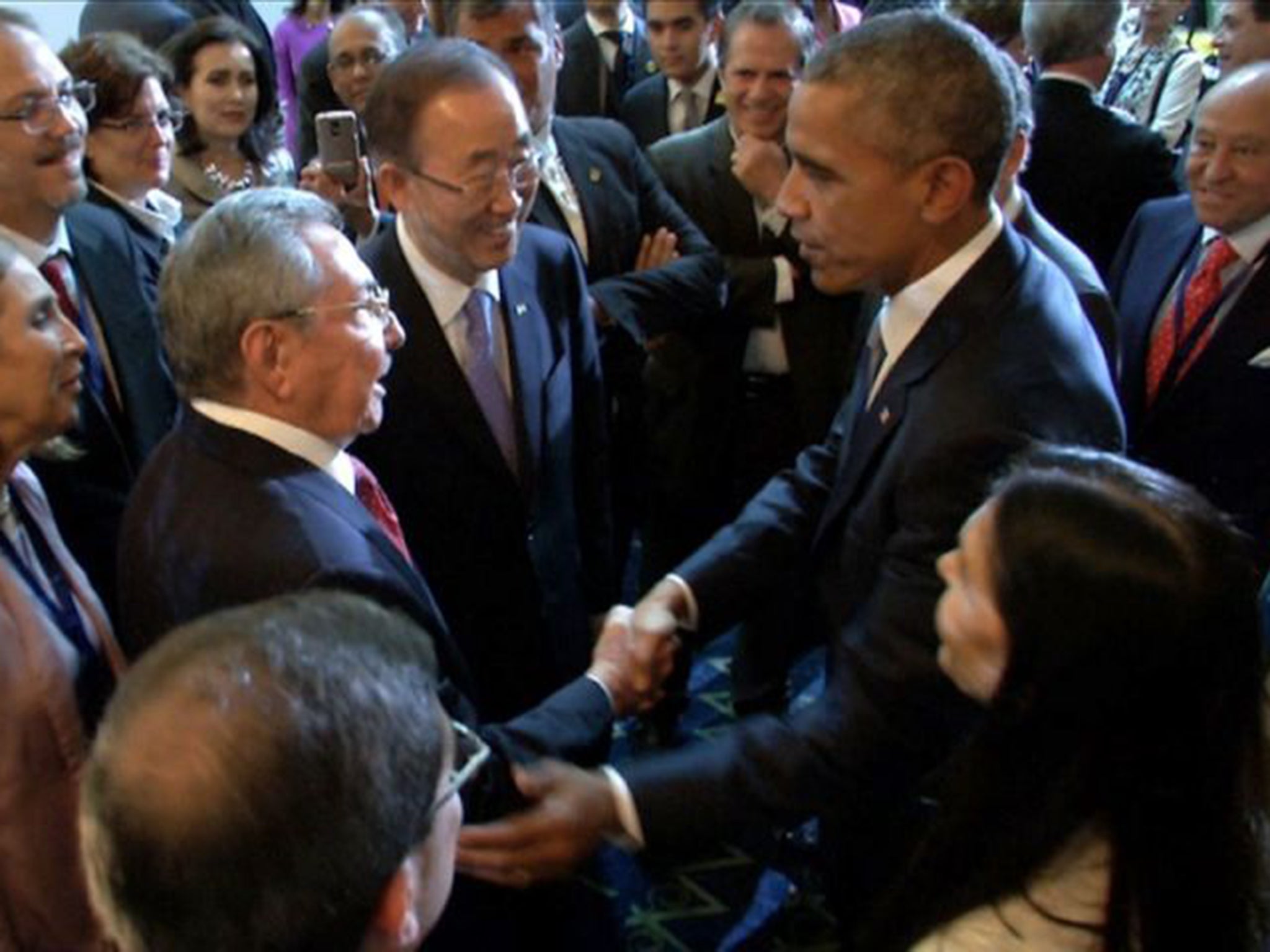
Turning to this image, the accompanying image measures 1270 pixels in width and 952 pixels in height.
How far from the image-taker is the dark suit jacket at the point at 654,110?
13.1ft

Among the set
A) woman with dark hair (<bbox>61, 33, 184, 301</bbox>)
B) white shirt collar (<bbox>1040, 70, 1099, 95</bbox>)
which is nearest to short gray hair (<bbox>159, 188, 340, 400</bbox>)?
woman with dark hair (<bbox>61, 33, 184, 301</bbox>)

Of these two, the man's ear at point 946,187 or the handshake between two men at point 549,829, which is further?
the man's ear at point 946,187

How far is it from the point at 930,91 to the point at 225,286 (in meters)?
0.99

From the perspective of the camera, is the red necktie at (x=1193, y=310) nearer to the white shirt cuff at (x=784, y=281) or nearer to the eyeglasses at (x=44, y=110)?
the white shirt cuff at (x=784, y=281)

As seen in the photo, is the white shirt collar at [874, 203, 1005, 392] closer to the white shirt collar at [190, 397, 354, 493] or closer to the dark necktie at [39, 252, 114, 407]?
the white shirt collar at [190, 397, 354, 493]

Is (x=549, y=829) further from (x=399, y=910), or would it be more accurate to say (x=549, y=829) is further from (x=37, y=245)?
(x=37, y=245)

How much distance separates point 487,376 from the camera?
7.15 ft

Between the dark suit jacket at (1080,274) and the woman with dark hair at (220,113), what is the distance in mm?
2072

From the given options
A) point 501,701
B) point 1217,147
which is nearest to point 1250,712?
point 501,701

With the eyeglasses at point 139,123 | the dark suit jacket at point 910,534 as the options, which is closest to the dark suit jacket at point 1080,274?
the dark suit jacket at point 910,534

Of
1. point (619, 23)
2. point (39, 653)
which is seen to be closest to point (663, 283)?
Result: point (39, 653)

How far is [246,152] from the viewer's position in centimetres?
350

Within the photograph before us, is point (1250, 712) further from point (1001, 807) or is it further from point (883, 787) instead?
point (883, 787)

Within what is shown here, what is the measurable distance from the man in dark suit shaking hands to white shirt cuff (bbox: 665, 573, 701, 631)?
10.7 inches
